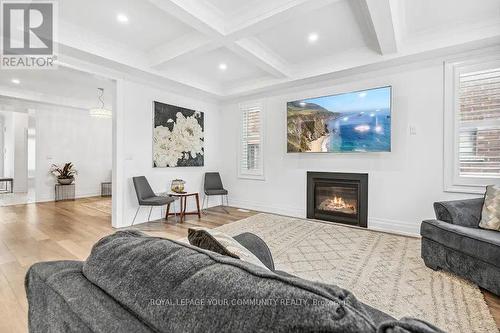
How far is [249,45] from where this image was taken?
3584 millimetres

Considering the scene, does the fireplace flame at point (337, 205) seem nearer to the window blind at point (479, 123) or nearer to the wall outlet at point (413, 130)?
the wall outlet at point (413, 130)

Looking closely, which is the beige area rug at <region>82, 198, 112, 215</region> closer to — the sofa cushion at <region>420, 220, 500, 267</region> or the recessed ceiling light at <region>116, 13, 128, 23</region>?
the recessed ceiling light at <region>116, 13, 128, 23</region>

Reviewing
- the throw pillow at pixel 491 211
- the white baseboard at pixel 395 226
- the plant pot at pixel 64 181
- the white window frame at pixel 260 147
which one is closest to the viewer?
Answer: the throw pillow at pixel 491 211

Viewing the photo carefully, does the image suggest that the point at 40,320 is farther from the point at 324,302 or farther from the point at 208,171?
the point at 208,171

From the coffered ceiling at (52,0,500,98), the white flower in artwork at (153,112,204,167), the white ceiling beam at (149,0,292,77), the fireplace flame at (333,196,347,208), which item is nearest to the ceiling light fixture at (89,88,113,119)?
the white flower in artwork at (153,112,204,167)

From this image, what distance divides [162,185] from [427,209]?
4472mm

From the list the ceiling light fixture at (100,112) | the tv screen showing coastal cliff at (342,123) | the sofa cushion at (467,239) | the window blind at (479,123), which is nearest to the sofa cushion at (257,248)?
the sofa cushion at (467,239)

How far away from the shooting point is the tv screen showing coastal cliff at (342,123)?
386cm

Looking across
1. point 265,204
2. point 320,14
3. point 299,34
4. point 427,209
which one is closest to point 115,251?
point 320,14

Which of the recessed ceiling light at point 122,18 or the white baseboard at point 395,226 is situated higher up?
the recessed ceiling light at point 122,18

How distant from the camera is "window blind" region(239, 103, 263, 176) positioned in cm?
550

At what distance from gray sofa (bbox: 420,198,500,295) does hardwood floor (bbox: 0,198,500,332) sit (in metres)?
0.19

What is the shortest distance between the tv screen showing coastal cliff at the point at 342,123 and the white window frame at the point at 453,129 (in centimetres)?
70

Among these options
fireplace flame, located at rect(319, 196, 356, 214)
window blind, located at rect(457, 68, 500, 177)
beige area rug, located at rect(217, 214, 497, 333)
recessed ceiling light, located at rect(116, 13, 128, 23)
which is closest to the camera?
beige area rug, located at rect(217, 214, 497, 333)
